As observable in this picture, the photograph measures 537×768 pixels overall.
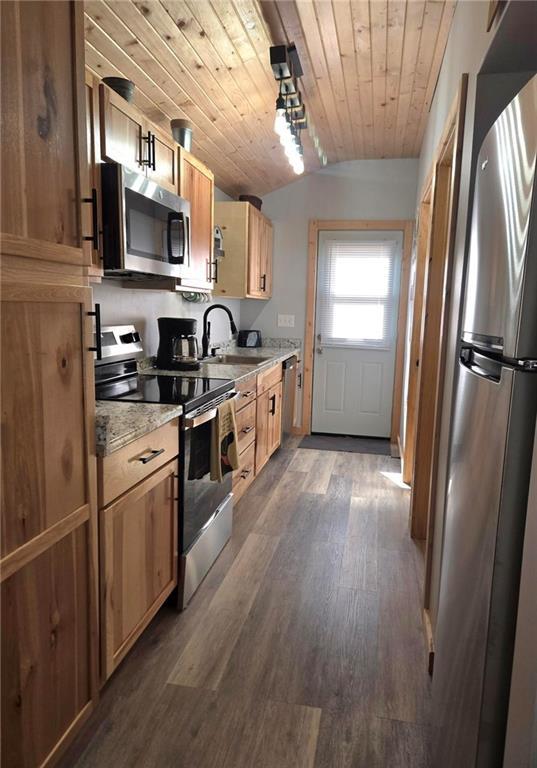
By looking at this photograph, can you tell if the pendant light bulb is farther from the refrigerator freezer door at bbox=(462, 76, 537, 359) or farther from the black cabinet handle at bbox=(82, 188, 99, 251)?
the refrigerator freezer door at bbox=(462, 76, 537, 359)

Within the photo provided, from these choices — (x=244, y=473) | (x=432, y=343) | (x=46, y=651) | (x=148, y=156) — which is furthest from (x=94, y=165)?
(x=244, y=473)

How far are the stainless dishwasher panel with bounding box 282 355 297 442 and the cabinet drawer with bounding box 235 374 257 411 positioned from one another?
1.09m

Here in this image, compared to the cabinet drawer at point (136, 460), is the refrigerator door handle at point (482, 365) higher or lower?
higher

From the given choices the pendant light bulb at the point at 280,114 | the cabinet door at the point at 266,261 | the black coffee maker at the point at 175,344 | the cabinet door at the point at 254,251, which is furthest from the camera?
the cabinet door at the point at 266,261

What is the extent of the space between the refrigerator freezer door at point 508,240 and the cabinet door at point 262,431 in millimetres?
2597

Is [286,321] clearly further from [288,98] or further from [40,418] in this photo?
[40,418]

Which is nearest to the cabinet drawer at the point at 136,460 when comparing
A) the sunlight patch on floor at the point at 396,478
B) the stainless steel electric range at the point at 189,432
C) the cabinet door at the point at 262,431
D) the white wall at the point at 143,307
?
the stainless steel electric range at the point at 189,432

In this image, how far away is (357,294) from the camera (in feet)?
16.8

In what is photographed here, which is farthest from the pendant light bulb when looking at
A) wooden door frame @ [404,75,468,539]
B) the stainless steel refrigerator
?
the stainless steel refrigerator

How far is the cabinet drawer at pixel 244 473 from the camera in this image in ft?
10.5

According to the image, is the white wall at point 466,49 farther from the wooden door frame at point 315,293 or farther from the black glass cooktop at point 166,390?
the wooden door frame at point 315,293

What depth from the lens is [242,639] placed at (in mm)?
2012

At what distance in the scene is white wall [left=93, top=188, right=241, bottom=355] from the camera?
266 cm

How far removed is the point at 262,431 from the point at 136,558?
83.3 inches
